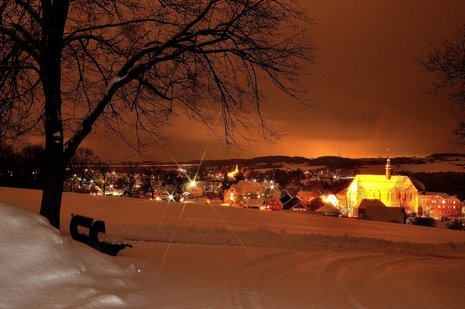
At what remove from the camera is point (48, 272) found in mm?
6000

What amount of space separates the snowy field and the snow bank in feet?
0.05

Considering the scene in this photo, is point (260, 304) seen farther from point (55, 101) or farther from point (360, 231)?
point (360, 231)

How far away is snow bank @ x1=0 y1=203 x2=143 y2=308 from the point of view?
215 inches

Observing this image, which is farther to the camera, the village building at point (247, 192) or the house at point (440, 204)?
the house at point (440, 204)

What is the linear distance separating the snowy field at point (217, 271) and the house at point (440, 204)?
81.1 meters

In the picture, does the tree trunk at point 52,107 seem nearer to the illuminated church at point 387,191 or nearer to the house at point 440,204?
the illuminated church at point 387,191

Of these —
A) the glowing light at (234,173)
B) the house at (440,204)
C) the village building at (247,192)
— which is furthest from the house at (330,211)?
the glowing light at (234,173)

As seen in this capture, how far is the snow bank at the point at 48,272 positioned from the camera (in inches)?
215

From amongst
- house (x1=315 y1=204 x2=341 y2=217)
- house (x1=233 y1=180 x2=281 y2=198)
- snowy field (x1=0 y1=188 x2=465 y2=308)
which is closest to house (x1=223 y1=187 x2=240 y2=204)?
house (x1=233 y1=180 x2=281 y2=198)

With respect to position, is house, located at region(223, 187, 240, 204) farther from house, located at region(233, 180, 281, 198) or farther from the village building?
house, located at region(233, 180, 281, 198)

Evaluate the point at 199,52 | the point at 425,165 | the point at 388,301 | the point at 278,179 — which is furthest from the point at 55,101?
the point at 425,165

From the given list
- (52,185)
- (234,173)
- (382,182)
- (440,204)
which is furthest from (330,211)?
(234,173)

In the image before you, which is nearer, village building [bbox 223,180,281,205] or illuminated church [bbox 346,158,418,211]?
village building [bbox 223,180,281,205]

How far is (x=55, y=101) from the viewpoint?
11164 mm
